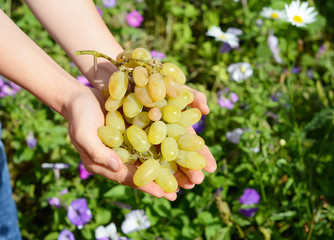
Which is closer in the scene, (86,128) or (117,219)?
(86,128)

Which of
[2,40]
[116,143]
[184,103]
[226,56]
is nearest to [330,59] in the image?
[226,56]

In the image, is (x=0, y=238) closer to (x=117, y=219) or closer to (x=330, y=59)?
(x=117, y=219)

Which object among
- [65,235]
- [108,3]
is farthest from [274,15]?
[65,235]

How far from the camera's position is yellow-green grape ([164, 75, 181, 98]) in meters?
1.10

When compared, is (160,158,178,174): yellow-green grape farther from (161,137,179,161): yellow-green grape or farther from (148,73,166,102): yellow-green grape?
(148,73,166,102): yellow-green grape

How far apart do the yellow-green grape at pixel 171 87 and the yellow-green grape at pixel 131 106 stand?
10cm

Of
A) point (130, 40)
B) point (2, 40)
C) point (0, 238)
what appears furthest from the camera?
point (130, 40)

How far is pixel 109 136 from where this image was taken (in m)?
1.08

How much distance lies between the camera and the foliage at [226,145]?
1.58 metres

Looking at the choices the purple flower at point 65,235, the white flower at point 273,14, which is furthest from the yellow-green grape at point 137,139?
the white flower at point 273,14

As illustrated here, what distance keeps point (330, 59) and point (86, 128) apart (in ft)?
6.48

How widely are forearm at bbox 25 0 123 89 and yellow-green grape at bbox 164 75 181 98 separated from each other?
0.30 meters

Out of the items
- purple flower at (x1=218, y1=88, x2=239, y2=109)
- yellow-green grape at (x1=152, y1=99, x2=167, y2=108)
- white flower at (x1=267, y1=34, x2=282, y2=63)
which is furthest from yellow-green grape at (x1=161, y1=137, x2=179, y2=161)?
white flower at (x1=267, y1=34, x2=282, y2=63)

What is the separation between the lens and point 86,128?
42.3 inches
